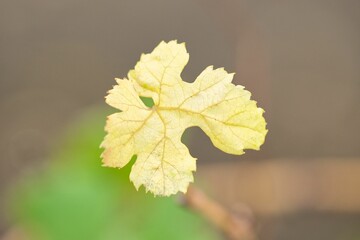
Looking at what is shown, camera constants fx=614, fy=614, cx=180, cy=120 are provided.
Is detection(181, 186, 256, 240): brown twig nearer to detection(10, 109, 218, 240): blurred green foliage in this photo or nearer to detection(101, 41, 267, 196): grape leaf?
detection(101, 41, 267, 196): grape leaf

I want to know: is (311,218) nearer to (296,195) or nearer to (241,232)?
(296,195)

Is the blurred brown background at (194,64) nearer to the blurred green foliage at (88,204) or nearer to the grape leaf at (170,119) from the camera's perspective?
the blurred green foliage at (88,204)

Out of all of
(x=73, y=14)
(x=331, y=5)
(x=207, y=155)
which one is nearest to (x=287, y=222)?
(x=207, y=155)

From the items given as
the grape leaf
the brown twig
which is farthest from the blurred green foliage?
the grape leaf

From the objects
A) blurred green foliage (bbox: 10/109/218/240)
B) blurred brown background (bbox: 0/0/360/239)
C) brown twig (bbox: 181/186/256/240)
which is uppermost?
blurred brown background (bbox: 0/0/360/239)

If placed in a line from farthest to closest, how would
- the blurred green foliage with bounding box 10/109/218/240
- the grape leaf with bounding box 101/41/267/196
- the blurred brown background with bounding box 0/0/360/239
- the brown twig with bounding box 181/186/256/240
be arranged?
the blurred brown background with bounding box 0/0/360/239, the blurred green foliage with bounding box 10/109/218/240, the brown twig with bounding box 181/186/256/240, the grape leaf with bounding box 101/41/267/196
